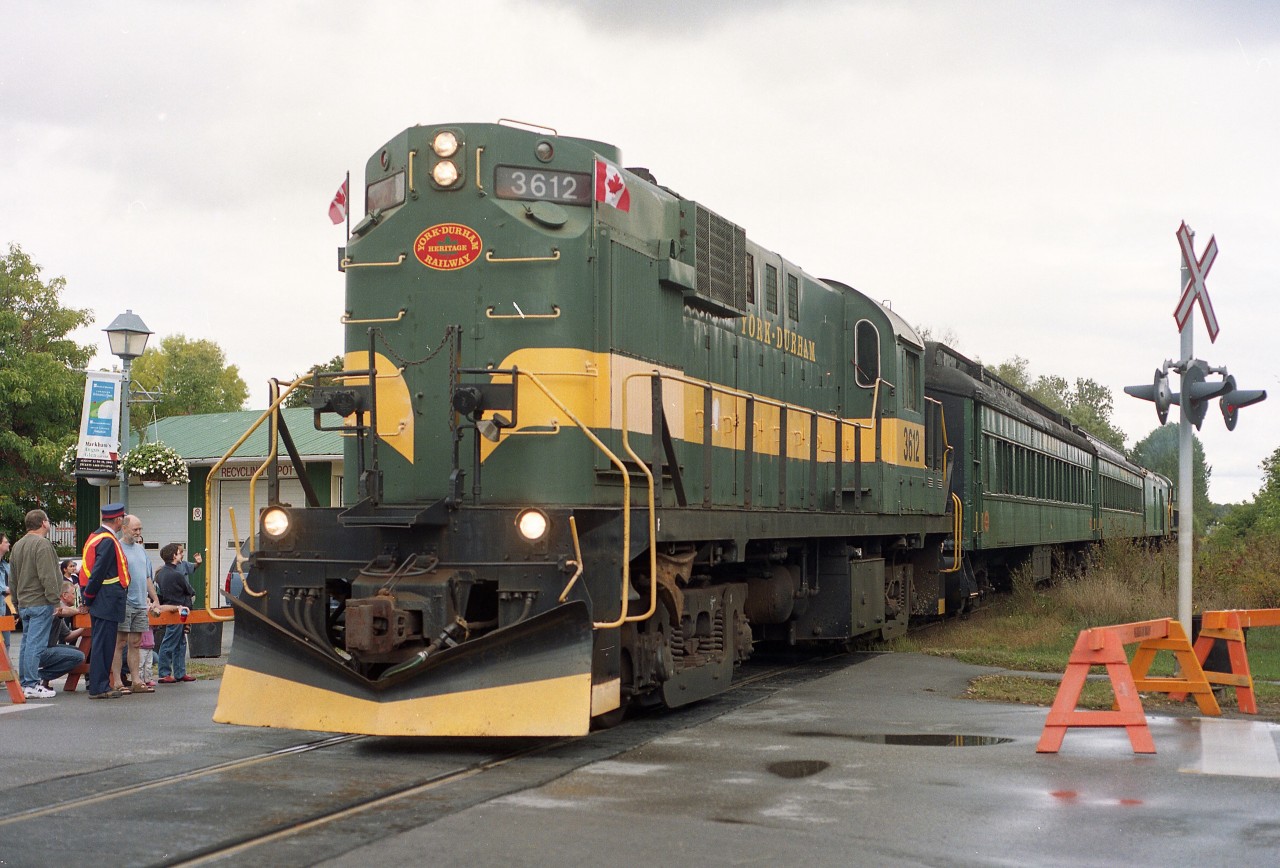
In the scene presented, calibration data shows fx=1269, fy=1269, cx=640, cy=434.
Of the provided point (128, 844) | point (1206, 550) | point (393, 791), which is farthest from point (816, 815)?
point (1206, 550)

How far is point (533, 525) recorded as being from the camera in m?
7.71

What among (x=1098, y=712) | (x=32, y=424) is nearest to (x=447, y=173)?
(x=1098, y=712)

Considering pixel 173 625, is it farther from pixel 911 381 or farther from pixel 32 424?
pixel 32 424

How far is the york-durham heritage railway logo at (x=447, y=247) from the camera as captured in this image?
8.72 m

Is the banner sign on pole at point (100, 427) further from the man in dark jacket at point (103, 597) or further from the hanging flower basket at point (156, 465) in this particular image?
the man in dark jacket at point (103, 597)

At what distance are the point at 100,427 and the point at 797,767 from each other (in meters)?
14.1

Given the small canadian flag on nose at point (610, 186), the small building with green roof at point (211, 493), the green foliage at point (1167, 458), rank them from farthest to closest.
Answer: the green foliage at point (1167, 458) → the small building with green roof at point (211, 493) → the small canadian flag on nose at point (610, 186)

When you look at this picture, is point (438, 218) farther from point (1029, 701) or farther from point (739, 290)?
point (1029, 701)

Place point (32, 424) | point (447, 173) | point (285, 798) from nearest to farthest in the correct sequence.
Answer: point (285, 798) → point (447, 173) → point (32, 424)

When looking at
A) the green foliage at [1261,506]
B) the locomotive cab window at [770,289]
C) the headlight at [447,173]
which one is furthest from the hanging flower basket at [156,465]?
the green foliage at [1261,506]

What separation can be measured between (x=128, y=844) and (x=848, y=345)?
32.6ft

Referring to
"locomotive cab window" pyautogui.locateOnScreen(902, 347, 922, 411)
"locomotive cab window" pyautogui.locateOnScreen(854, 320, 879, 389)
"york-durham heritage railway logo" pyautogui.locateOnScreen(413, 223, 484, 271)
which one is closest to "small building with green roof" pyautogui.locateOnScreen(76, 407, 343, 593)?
"locomotive cab window" pyautogui.locateOnScreen(902, 347, 922, 411)

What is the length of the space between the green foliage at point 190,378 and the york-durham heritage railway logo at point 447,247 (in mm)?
45285

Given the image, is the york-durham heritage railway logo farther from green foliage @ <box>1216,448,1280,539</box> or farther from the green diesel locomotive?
green foliage @ <box>1216,448,1280,539</box>
